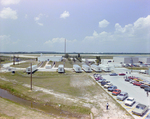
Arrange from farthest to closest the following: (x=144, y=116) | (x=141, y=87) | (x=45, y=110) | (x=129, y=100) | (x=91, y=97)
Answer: (x=141, y=87) < (x=91, y=97) < (x=129, y=100) < (x=45, y=110) < (x=144, y=116)

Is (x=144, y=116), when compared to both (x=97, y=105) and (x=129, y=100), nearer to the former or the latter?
(x=129, y=100)

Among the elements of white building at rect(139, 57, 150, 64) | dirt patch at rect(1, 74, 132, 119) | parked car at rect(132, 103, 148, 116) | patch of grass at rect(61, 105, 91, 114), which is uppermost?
white building at rect(139, 57, 150, 64)

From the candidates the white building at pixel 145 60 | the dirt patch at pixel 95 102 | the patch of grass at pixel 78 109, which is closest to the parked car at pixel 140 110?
the dirt patch at pixel 95 102

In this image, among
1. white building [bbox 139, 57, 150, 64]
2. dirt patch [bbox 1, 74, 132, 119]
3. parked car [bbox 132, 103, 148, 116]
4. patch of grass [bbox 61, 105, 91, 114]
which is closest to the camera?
parked car [bbox 132, 103, 148, 116]

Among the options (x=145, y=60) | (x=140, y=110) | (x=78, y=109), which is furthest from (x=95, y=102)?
(x=145, y=60)

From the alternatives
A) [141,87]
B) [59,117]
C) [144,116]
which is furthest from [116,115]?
[141,87]

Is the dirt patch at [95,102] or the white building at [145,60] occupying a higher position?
the white building at [145,60]

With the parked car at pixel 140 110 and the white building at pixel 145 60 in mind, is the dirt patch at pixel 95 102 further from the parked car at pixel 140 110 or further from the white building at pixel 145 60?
the white building at pixel 145 60

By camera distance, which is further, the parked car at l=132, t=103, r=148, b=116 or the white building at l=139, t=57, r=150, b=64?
the white building at l=139, t=57, r=150, b=64

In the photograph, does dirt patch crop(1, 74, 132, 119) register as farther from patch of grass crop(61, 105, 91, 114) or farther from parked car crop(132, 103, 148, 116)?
parked car crop(132, 103, 148, 116)

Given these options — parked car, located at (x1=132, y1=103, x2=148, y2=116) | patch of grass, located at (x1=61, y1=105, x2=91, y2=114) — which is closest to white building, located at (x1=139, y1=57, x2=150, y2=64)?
parked car, located at (x1=132, y1=103, x2=148, y2=116)

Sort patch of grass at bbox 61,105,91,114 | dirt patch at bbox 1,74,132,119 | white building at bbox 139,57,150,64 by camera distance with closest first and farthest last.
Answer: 1. dirt patch at bbox 1,74,132,119
2. patch of grass at bbox 61,105,91,114
3. white building at bbox 139,57,150,64
